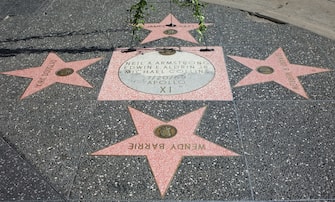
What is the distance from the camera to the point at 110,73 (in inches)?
179

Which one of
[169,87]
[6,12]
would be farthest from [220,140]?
[6,12]

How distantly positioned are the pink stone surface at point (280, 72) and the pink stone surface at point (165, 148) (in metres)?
1.07

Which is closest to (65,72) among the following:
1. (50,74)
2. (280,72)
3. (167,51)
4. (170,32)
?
(50,74)

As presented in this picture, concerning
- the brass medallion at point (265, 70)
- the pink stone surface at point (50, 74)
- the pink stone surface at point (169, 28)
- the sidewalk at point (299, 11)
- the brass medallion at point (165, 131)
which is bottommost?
the sidewalk at point (299, 11)

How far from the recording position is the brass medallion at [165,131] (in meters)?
3.50

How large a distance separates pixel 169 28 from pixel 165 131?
2.51m

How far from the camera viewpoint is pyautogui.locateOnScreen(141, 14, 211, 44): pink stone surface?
5383 millimetres

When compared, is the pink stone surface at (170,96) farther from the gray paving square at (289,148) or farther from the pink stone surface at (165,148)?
the pink stone surface at (165,148)

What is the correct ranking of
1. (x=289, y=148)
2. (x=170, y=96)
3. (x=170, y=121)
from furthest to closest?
(x=170, y=96), (x=170, y=121), (x=289, y=148)

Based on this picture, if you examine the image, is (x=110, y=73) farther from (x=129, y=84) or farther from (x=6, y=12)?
(x=6, y=12)

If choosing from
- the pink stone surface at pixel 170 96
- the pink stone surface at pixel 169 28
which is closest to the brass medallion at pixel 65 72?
the pink stone surface at pixel 170 96

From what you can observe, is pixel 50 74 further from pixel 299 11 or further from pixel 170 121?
pixel 299 11

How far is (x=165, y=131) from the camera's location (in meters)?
3.55

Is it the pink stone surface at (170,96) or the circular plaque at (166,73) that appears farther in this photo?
the circular plaque at (166,73)
